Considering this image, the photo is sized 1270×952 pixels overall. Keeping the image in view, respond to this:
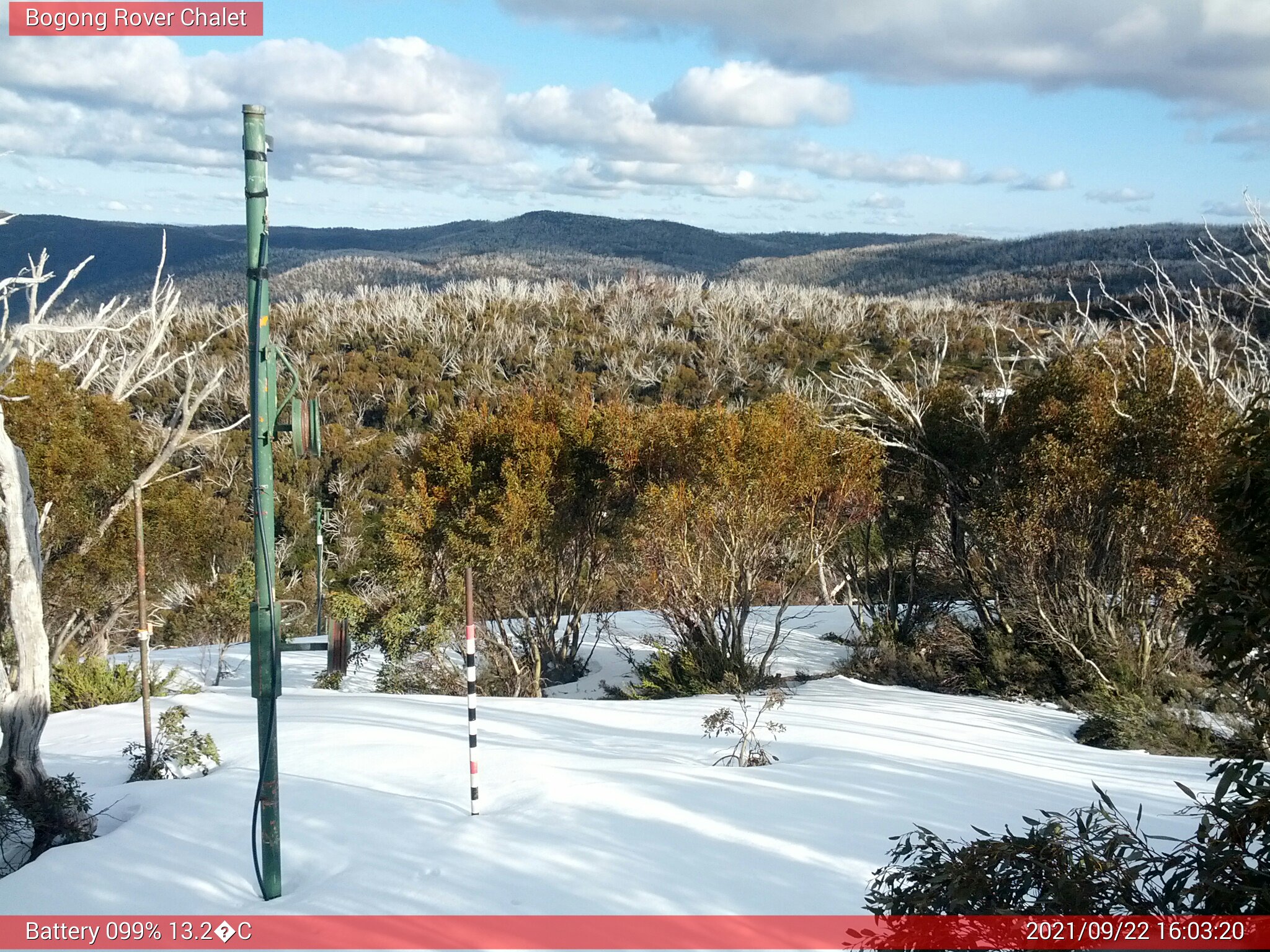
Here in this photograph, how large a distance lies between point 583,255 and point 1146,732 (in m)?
120

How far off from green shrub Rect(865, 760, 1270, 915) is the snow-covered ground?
5.44 feet

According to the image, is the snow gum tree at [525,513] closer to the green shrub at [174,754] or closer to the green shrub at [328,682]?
the green shrub at [328,682]

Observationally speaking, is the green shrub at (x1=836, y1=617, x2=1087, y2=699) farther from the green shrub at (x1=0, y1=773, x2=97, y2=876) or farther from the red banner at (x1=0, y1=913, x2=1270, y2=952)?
the green shrub at (x1=0, y1=773, x2=97, y2=876)

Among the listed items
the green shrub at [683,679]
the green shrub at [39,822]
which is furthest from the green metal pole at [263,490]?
the green shrub at [683,679]

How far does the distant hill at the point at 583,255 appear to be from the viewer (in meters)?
82.5

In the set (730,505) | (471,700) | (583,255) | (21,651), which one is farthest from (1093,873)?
(583,255)

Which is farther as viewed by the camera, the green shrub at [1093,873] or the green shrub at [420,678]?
the green shrub at [420,678]

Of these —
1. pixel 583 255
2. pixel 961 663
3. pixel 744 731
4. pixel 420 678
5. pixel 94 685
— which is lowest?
pixel 420 678

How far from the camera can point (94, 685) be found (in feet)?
38.3

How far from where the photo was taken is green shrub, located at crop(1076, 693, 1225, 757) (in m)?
9.44

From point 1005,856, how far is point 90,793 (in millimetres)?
6743

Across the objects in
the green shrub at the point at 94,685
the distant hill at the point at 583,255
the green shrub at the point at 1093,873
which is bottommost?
the green shrub at the point at 94,685

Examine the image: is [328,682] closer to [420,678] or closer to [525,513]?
[420,678]

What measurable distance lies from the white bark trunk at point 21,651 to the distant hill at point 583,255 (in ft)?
217
